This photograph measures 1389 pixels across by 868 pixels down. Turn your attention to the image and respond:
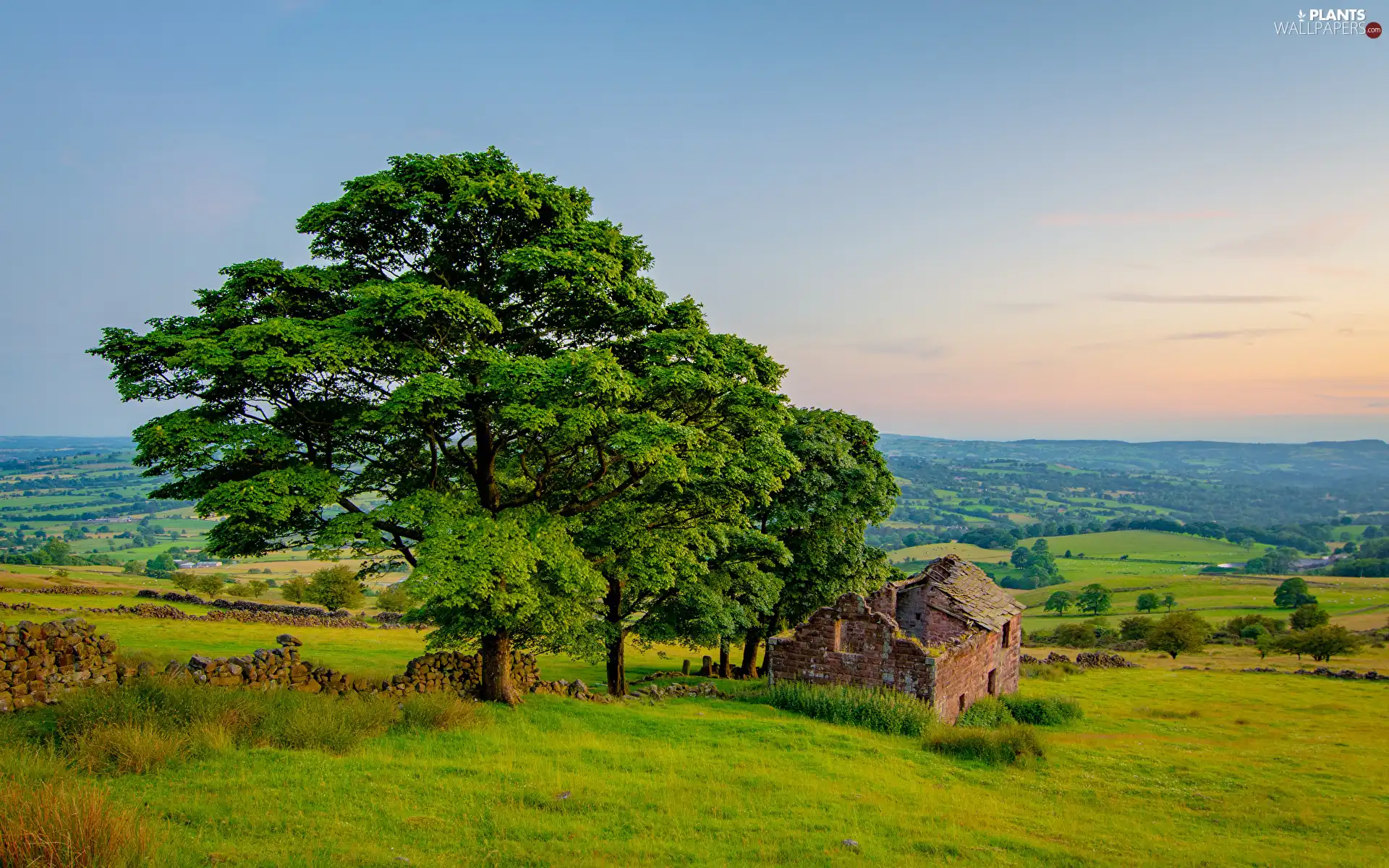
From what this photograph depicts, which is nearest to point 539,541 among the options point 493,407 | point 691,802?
point 493,407

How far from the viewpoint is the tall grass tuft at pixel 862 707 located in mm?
21359

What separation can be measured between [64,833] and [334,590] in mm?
55440

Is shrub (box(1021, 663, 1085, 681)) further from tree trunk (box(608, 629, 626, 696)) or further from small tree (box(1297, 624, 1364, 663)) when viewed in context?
tree trunk (box(608, 629, 626, 696))

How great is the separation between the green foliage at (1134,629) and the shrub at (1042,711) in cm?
4995

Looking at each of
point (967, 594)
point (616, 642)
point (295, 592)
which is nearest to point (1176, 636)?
point (967, 594)

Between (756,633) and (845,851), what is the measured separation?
21719mm

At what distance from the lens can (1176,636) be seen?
62.2m

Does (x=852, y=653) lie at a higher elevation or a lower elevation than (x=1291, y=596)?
higher

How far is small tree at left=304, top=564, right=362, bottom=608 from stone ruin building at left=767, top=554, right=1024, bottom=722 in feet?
144

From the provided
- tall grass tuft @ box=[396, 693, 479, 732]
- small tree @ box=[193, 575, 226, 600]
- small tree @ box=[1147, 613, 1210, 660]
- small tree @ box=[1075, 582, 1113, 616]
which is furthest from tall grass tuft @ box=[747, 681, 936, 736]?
small tree @ box=[1075, 582, 1113, 616]

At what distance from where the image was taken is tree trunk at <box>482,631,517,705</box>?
19.4 meters

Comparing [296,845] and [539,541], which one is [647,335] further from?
[296,845]

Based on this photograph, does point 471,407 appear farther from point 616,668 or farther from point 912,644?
point 912,644

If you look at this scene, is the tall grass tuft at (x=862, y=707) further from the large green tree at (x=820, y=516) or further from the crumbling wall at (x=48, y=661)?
the crumbling wall at (x=48, y=661)
